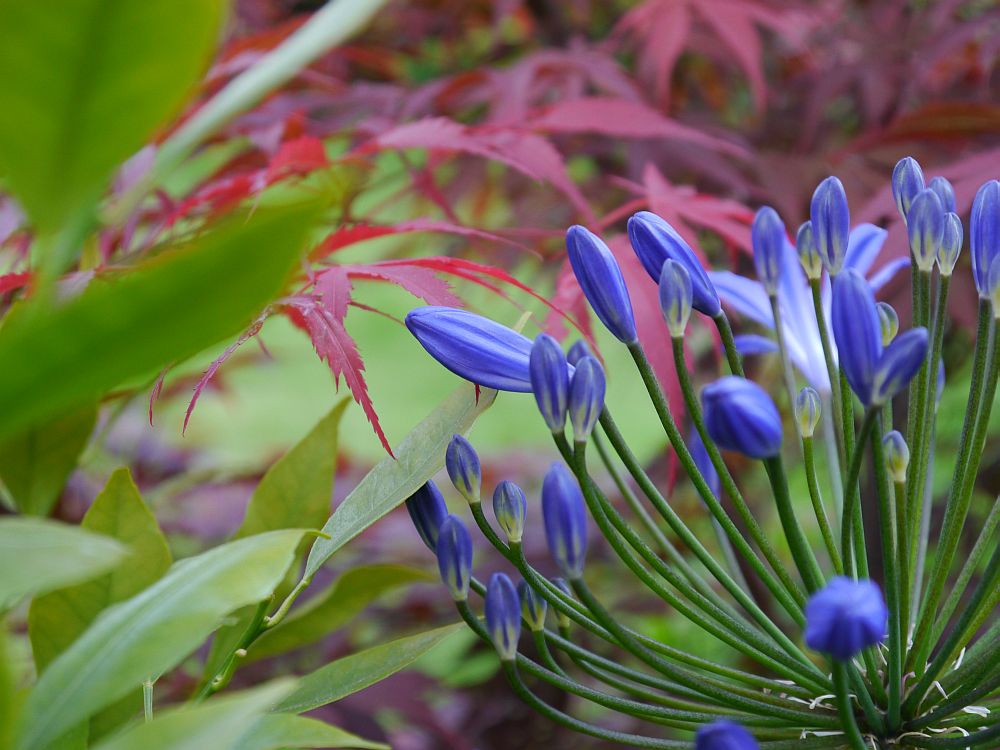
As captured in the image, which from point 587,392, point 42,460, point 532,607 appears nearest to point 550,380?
point 587,392

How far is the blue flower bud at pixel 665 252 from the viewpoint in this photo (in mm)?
506

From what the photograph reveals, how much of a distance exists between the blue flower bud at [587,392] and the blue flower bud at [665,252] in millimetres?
81

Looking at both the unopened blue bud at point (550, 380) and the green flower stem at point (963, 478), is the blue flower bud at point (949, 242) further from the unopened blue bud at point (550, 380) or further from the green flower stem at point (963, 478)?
the unopened blue bud at point (550, 380)

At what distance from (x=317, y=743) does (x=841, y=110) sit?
1246mm

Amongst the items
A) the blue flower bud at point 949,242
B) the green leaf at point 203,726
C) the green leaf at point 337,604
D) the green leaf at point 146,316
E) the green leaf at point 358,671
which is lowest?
the green leaf at point 337,604

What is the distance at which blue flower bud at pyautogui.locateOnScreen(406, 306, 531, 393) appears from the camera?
49cm

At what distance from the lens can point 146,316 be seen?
29cm

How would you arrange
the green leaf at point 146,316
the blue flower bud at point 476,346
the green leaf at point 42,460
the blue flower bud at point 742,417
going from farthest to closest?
the green leaf at point 42,460 → the blue flower bud at point 476,346 → the blue flower bud at point 742,417 → the green leaf at point 146,316

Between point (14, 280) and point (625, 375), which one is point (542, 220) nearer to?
point (14, 280)

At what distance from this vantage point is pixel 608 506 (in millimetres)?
469

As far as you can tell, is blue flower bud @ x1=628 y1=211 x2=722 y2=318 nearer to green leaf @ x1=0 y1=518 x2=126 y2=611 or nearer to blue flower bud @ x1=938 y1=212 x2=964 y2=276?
blue flower bud @ x1=938 y1=212 x2=964 y2=276

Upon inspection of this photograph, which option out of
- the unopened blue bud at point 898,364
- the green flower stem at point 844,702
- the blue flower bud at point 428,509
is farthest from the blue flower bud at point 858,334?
the blue flower bud at point 428,509

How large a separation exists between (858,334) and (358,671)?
285 mm

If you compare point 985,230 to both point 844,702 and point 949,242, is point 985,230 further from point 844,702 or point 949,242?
point 844,702
